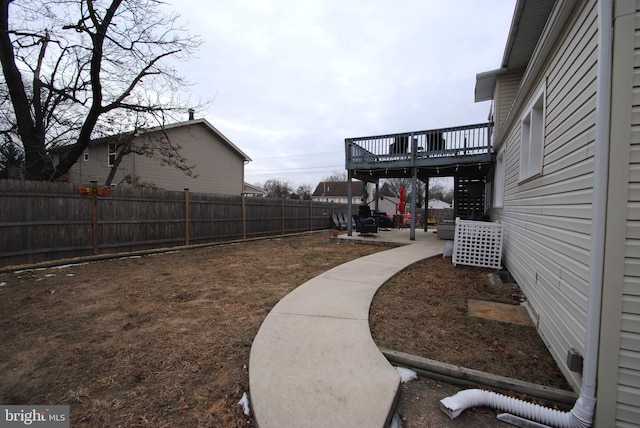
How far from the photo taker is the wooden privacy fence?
18.8 ft

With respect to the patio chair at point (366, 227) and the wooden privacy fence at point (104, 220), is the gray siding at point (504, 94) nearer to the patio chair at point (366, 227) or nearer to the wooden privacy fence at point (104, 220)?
the patio chair at point (366, 227)

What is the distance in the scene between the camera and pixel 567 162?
7.99 feet

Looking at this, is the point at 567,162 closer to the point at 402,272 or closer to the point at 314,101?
the point at 402,272

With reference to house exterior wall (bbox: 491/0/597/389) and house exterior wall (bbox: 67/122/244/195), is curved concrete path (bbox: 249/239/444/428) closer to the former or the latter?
house exterior wall (bbox: 491/0/597/389)

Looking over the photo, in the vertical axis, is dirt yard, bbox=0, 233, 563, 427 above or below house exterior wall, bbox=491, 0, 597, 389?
below

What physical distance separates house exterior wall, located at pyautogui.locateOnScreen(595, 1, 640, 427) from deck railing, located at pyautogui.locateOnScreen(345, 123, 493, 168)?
7.61 metres

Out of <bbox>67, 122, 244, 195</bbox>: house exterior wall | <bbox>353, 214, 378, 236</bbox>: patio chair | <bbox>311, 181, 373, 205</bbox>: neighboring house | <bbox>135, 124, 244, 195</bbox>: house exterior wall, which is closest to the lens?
<bbox>353, 214, 378, 236</bbox>: patio chair

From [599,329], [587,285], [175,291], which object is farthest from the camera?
[175,291]

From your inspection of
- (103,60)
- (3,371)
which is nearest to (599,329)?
(3,371)

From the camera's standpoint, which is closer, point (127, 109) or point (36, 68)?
point (36, 68)

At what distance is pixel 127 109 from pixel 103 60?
1.87 metres

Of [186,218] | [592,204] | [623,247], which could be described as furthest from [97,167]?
[623,247]

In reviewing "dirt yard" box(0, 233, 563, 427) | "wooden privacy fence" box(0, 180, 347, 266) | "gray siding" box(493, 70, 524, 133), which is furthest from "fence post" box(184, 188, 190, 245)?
"gray siding" box(493, 70, 524, 133)
